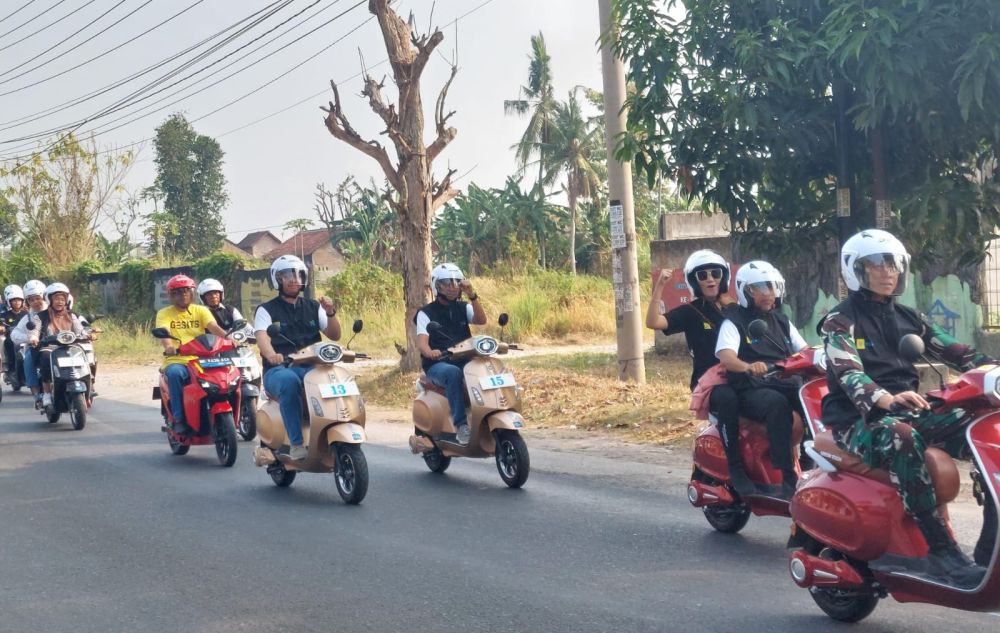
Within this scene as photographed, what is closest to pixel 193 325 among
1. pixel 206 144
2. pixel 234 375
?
pixel 234 375

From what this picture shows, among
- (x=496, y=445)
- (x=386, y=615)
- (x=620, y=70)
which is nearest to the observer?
(x=386, y=615)

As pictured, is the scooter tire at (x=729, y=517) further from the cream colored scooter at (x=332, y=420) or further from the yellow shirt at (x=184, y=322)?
the yellow shirt at (x=184, y=322)

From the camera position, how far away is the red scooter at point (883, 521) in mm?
4512

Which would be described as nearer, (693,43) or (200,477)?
(693,43)

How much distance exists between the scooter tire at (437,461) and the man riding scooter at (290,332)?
1324mm

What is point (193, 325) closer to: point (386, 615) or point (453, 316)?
point (453, 316)

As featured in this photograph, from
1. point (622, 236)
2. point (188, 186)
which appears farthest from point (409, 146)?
point (188, 186)

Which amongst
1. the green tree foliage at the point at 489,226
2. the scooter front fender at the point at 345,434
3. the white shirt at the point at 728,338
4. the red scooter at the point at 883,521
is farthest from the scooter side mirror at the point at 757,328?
the green tree foliage at the point at 489,226

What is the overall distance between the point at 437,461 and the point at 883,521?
5.76 meters

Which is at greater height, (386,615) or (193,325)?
(193,325)

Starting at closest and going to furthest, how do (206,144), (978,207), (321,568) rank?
(321,568), (978,207), (206,144)

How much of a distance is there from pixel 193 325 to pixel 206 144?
178 ft

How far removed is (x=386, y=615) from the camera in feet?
19.1

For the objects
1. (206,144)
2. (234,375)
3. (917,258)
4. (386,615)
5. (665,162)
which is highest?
(206,144)
